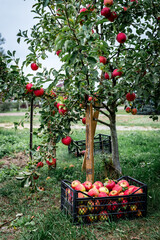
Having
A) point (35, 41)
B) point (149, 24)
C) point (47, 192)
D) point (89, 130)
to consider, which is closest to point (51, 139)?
point (89, 130)

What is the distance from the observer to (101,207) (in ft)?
6.23

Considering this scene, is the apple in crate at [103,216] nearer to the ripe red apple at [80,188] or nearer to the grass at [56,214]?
the grass at [56,214]

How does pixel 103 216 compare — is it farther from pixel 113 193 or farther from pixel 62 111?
pixel 62 111

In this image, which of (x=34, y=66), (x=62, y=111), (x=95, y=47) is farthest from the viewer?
(x=34, y=66)

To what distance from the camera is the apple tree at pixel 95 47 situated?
4.50 ft

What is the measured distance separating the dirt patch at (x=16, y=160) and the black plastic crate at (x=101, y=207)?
7.57 feet

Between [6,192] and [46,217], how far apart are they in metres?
0.93

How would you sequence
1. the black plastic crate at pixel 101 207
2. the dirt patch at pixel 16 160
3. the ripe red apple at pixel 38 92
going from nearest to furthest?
the black plastic crate at pixel 101 207, the ripe red apple at pixel 38 92, the dirt patch at pixel 16 160

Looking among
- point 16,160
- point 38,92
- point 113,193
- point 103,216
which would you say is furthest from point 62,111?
point 16,160

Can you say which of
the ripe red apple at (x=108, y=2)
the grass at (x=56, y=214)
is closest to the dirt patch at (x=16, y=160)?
the grass at (x=56, y=214)

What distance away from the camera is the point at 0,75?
265cm

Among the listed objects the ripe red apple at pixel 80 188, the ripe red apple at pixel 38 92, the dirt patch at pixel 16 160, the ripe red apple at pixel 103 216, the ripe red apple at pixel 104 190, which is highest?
the ripe red apple at pixel 38 92

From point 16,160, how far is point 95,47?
11.2ft

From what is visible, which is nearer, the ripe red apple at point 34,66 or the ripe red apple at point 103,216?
the ripe red apple at point 103,216
